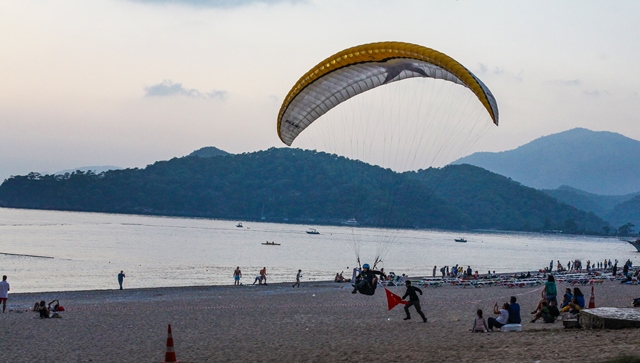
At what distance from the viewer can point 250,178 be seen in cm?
18788

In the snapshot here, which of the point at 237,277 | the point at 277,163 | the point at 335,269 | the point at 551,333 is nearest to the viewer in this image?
the point at 551,333

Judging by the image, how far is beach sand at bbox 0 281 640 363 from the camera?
1101 cm

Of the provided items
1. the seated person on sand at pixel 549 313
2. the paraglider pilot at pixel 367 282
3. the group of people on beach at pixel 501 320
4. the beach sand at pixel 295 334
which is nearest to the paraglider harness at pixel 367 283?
the paraglider pilot at pixel 367 282

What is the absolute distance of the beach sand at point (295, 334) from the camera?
1101 centimetres

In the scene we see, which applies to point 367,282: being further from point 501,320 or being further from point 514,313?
point 514,313

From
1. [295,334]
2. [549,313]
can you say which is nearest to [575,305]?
[549,313]

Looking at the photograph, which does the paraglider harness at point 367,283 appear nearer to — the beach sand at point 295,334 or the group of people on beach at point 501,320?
the beach sand at point 295,334

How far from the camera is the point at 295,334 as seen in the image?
615 inches

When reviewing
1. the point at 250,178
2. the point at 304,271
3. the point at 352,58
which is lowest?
the point at 304,271

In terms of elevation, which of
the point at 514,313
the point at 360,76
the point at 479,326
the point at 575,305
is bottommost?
the point at 479,326

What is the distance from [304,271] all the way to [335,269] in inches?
193

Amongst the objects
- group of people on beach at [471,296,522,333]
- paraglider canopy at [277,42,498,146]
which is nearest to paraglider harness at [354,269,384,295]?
group of people on beach at [471,296,522,333]

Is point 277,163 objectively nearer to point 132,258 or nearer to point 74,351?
point 132,258

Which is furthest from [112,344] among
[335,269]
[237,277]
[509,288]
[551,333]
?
[335,269]
